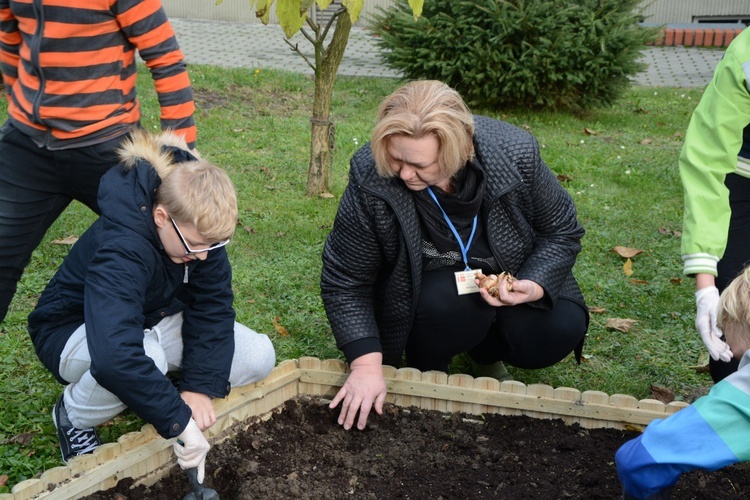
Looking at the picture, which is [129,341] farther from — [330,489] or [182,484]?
[330,489]

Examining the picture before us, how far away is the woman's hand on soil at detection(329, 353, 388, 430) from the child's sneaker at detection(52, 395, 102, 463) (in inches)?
33.3

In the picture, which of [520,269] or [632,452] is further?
[520,269]

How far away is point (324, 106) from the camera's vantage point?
5445 millimetres

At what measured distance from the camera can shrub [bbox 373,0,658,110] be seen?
7.92 meters

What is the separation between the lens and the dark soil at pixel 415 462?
2857mm

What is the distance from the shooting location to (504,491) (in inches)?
113

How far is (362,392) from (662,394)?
4.25 feet

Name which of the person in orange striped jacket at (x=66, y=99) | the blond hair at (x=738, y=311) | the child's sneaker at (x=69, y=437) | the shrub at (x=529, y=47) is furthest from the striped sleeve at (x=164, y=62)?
the shrub at (x=529, y=47)

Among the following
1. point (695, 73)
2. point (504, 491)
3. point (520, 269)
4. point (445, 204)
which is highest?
point (445, 204)

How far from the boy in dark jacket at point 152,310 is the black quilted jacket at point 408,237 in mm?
407

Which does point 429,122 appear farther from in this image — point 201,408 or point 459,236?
point 201,408

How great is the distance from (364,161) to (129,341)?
3.57 ft

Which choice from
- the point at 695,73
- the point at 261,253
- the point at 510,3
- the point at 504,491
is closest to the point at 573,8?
the point at 510,3

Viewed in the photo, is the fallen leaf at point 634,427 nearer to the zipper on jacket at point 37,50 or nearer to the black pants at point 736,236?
the black pants at point 736,236
